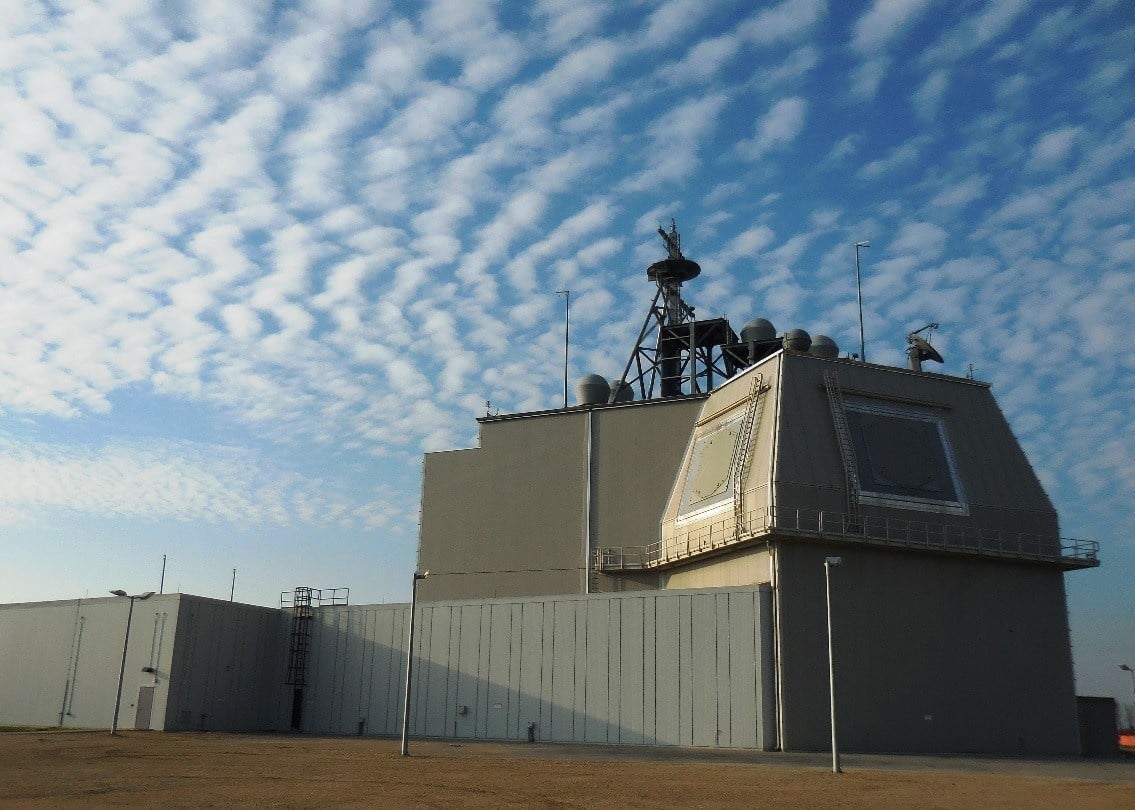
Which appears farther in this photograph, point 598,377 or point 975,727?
point 598,377

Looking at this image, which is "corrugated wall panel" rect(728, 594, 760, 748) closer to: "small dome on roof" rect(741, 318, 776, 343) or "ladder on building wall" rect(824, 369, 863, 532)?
"ladder on building wall" rect(824, 369, 863, 532)

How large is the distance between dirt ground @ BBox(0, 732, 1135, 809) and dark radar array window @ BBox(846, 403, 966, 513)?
1179cm

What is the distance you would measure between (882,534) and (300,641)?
29.3 metres

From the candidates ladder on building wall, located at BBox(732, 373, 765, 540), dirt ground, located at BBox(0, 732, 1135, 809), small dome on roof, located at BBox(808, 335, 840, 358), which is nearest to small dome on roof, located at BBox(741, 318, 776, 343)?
small dome on roof, located at BBox(808, 335, 840, 358)

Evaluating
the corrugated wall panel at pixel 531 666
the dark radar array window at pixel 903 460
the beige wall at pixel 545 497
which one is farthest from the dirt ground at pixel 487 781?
the beige wall at pixel 545 497

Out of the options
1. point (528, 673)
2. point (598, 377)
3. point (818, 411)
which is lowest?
point (528, 673)

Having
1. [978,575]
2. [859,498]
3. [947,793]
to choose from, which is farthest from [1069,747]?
[947,793]

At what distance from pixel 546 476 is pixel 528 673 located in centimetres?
1323

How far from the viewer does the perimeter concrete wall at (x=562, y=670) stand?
39.0 meters

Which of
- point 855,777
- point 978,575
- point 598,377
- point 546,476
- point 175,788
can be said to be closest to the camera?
point 175,788

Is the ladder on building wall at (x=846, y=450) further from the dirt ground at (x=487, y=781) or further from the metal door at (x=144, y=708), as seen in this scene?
the metal door at (x=144, y=708)

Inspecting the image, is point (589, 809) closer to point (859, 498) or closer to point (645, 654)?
point (645, 654)

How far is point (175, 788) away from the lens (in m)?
22.4

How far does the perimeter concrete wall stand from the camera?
39.0m
